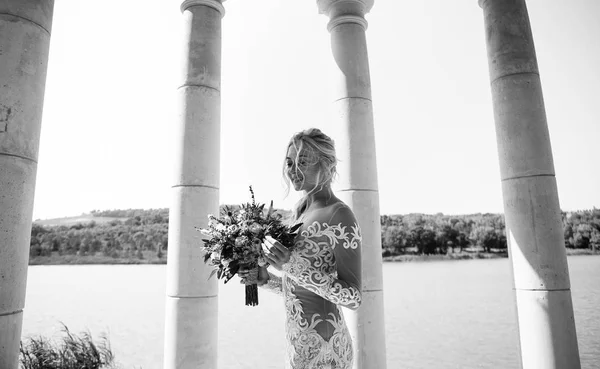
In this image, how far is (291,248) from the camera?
5238 mm

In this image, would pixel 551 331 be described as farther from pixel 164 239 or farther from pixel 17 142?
pixel 164 239

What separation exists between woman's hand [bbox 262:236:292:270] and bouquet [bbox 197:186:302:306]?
196 millimetres

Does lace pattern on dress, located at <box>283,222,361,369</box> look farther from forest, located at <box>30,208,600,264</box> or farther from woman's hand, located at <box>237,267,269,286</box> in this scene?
forest, located at <box>30,208,600,264</box>

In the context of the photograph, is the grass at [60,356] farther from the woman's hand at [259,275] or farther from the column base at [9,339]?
the woman's hand at [259,275]

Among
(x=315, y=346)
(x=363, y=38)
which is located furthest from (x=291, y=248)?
(x=363, y=38)

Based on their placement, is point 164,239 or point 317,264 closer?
point 317,264

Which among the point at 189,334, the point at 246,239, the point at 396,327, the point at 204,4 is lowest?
the point at 396,327

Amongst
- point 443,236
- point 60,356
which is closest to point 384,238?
point 443,236

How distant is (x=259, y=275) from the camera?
5852 millimetres

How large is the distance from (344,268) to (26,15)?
874cm

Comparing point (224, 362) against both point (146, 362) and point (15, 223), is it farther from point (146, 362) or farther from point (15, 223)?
point (15, 223)

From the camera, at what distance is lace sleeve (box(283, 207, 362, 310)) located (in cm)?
493

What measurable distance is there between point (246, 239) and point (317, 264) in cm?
104

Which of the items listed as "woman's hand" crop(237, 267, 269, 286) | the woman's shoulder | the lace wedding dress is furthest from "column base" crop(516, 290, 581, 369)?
"woman's hand" crop(237, 267, 269, 286)
